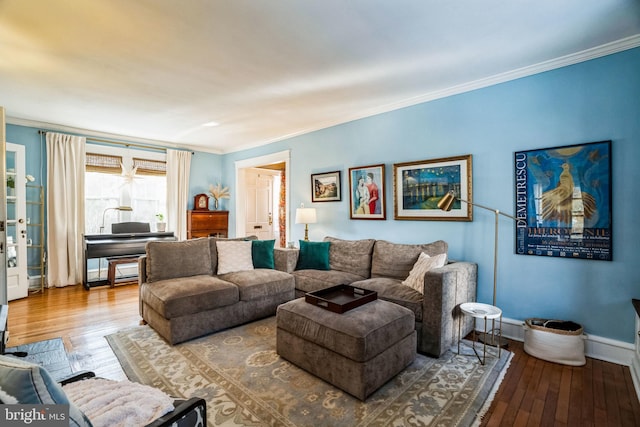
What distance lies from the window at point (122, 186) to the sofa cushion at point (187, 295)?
3008 millimetres

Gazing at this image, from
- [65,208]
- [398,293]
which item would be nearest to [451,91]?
[398,293]

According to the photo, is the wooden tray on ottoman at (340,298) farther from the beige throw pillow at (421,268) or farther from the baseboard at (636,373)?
the baseboard at (636,373)

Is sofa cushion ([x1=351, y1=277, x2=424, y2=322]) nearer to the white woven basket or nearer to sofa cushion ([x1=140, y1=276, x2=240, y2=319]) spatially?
the white woven basket

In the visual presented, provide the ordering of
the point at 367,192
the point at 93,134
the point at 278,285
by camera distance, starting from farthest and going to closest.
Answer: the point at 93,134 → the point at 367,192 → the point at 278,285

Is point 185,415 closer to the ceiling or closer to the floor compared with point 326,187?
closer to the floor

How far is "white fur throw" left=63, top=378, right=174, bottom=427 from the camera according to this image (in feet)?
3.35

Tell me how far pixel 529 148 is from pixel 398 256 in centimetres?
164

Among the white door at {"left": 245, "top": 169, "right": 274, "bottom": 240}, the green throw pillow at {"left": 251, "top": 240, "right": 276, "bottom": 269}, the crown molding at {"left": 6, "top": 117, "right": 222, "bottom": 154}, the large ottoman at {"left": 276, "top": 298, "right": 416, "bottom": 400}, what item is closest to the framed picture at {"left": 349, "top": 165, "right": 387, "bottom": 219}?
the green throw pillow at {"left": 251, "top": 240, "right": 276, "bottom": 269}

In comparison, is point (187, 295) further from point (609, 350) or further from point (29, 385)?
point (609, 350)

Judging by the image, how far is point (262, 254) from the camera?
3930 millimetres

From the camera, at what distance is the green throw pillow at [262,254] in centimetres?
390

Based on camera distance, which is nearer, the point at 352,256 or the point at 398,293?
the point at 398,293

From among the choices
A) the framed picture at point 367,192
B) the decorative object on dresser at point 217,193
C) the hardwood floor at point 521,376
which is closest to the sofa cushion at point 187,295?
the hardwood floor at point 521,376

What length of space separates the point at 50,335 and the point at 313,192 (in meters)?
3.54
